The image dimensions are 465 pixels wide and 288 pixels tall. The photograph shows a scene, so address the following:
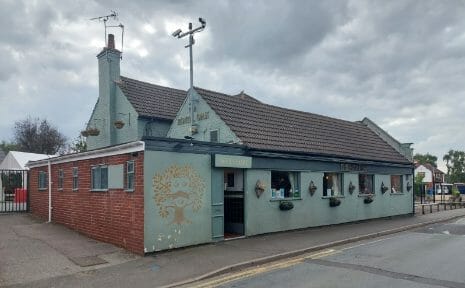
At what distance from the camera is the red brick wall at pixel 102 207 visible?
1191 centimetres

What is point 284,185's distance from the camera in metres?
16.7

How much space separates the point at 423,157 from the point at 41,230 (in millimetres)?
117242

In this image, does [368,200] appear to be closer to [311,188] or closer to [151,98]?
[311,188]

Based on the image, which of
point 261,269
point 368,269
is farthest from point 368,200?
point 261,269

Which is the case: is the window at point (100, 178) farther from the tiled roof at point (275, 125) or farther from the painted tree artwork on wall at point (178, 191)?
the tiled roof at point (275, 125)

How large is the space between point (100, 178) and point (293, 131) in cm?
890

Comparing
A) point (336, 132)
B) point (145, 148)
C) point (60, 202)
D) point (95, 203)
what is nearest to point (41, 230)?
point (60, 202)

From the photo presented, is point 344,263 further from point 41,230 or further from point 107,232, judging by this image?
point 41,230

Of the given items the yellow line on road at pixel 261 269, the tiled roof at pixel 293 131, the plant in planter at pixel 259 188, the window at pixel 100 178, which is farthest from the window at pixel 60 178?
the yellow line on road at pixel 261 269

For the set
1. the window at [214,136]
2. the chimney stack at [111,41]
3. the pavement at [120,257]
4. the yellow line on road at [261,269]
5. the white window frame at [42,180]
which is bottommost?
the yellow line on road at [261,269]

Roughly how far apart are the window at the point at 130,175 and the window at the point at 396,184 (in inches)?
642

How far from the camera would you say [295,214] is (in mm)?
16594

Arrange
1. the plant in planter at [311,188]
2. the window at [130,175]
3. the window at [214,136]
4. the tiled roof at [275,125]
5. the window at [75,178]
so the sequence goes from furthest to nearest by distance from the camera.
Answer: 1. the plant in planter at [311,188]
2. the tiled roof at [275,125]
3. the window at [214,136]
4. the window at [75,178]
5. the window at [130,175]

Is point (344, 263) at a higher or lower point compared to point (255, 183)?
lower
